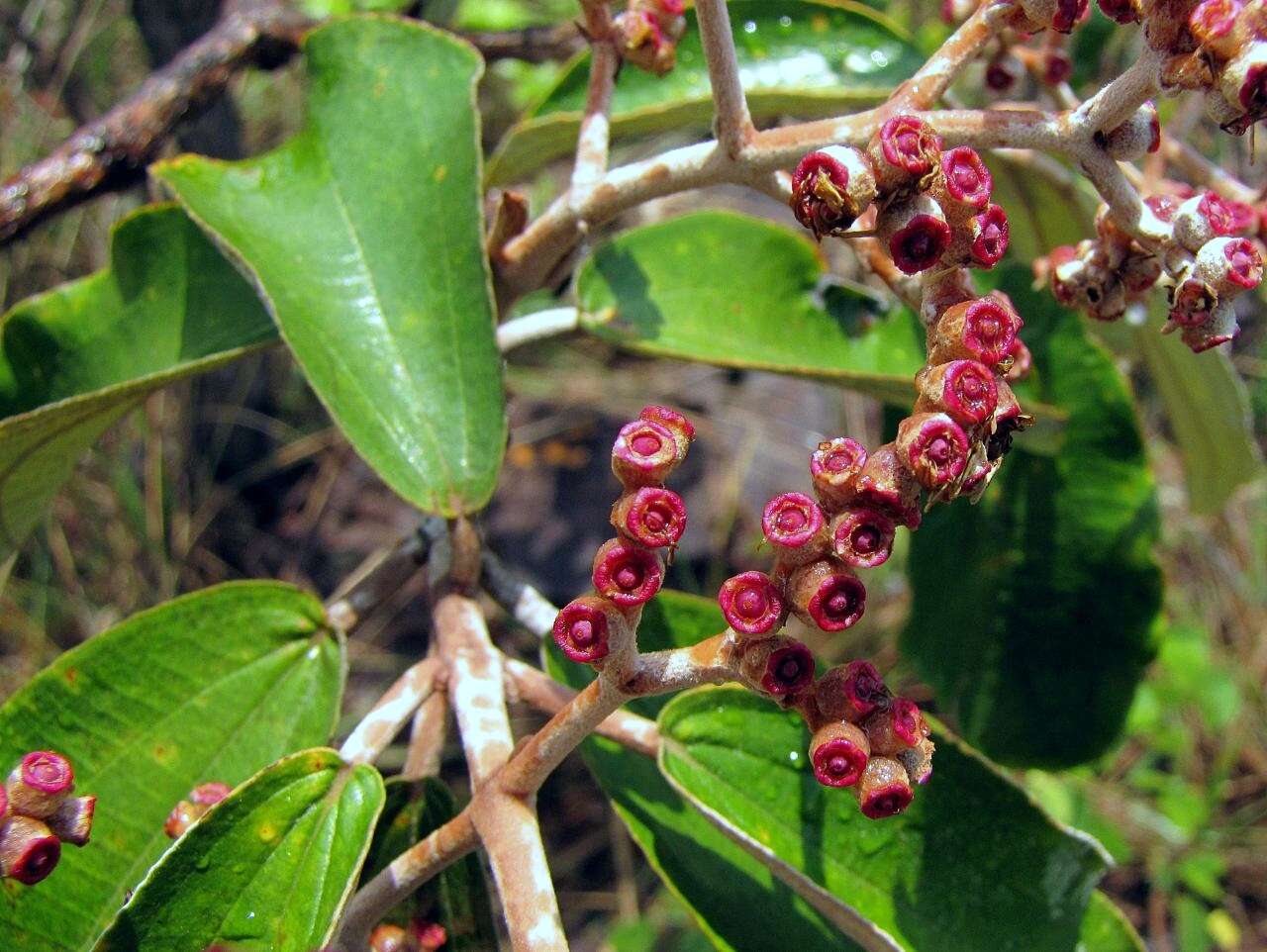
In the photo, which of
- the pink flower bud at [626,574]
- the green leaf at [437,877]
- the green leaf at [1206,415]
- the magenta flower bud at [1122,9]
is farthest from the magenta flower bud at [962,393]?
the green leaf at [1206,415]

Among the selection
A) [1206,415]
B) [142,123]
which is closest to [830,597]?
[1206,415]

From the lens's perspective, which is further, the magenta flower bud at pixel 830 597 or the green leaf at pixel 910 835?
the green leaf at pixel 910 835

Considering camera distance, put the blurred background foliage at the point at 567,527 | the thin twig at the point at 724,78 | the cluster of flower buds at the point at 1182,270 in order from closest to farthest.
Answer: the cluster of flower buds at the point at 1182,270, the thin twig at the point at 724,78, the blurred background foliage at the point at 567,527

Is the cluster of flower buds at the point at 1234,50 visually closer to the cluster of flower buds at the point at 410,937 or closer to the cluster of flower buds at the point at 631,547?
the cluster of flower buds at the point at 631,547

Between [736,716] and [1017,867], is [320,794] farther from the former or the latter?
[1017,867]

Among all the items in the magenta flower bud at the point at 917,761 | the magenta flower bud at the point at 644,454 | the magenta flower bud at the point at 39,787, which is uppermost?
the magenta flower bud at the point at 644,454

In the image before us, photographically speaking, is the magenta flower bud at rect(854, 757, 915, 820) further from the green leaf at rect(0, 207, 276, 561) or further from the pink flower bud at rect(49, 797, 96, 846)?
the green leaf at rect(0, 207, 276, 561)

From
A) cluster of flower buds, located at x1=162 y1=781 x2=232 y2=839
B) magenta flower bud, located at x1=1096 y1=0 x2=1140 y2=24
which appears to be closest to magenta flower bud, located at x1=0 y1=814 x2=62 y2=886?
cluster of flower buds, located at x1=162 y1=781 x2=232 y2=839
